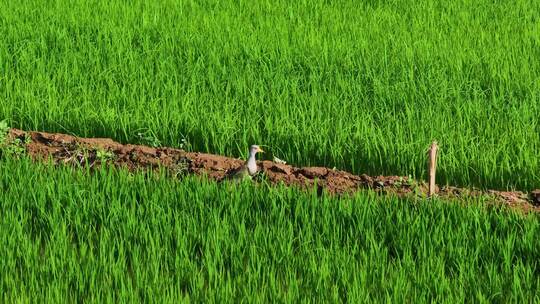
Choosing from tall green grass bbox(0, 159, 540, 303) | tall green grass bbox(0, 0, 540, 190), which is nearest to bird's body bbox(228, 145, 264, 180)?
tall green grass bbox(0, 159, 540, 303)

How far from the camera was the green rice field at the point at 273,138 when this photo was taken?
4.19 meters

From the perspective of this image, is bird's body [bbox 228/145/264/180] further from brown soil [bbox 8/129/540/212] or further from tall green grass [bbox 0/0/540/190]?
tall green grass [bbox 0/0/540/190]

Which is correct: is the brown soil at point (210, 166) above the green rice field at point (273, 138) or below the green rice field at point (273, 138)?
below

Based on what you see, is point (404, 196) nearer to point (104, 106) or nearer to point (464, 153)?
point (464, 153)

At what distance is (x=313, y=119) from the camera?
6621mm

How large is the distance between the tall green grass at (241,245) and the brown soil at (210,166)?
479 mm

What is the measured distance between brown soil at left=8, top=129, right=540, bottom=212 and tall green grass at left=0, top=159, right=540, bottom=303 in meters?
0.48

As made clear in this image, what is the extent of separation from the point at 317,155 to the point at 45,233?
6.92 feet

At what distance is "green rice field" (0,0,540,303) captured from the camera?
4.19 metres

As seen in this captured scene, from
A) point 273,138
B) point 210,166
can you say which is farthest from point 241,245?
point 273,138

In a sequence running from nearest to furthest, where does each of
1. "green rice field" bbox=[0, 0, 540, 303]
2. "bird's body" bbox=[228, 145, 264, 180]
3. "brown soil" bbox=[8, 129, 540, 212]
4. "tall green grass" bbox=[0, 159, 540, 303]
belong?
"tall green grass" bbox=[0, 159, 540, 303]
"green rice field" bbox=[0, 0, 540, 303]
"bird's body" bbox=[228, 145, 264, 180]
"brown soil" bbox=[8, 129, 540, 212]

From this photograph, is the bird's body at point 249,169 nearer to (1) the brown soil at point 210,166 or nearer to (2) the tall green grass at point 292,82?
(1) the brown soil at point 210,166

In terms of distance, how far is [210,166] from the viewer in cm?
605

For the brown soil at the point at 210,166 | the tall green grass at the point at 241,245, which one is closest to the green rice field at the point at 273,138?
the tall green grass at the point at 241,245
